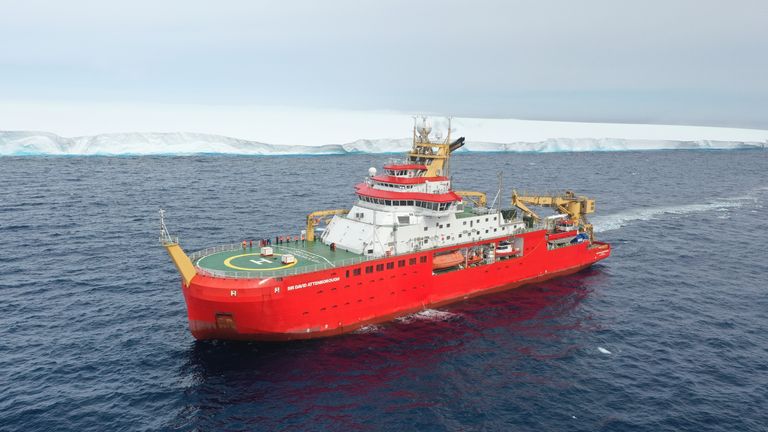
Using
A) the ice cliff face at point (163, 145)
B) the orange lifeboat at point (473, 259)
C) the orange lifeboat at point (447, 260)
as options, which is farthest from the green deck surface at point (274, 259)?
the ice cliff face at point (163, 145)

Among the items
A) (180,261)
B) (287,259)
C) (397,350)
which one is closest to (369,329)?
(397,350)

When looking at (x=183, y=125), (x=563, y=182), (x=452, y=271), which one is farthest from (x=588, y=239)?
(x=183, y=125)

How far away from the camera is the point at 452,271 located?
3938 cm

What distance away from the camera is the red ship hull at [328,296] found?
30.5m

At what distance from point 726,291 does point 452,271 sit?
922 inches

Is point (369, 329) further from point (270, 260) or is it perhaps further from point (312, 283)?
point (270, 260)

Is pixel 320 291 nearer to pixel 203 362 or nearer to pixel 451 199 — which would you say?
pixel 203 362

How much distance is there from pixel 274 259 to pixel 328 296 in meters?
4.88

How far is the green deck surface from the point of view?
108 ft

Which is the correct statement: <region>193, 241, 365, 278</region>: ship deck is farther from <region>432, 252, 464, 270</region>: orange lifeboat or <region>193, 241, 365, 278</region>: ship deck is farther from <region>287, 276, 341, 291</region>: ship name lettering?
<region>432, 252, 464, 270</region>: orange lifeboat

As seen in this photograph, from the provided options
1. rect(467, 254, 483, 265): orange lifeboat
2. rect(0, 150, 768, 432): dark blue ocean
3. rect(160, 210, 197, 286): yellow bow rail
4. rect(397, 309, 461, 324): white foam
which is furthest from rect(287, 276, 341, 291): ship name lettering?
rect(467, 254, 483, 265): orange lifeboat

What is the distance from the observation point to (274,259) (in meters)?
34.9

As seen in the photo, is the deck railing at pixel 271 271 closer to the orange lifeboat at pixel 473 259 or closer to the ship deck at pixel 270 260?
the ship deck at pixel 270 260

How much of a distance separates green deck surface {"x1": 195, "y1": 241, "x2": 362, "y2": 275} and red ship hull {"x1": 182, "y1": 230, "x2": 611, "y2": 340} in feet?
4.93
